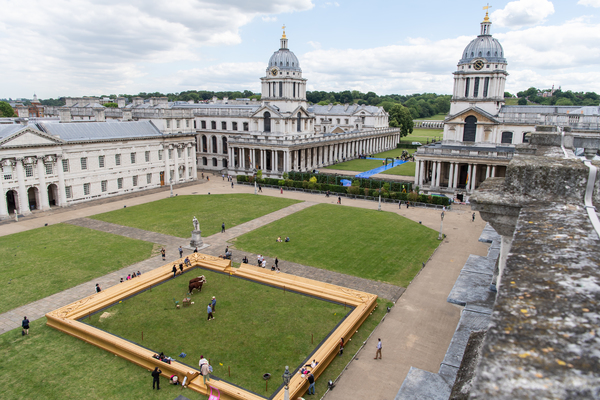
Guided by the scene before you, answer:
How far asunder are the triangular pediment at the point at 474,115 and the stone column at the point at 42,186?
62396mm

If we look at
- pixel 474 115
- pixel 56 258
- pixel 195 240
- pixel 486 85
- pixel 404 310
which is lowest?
pixel 404 310

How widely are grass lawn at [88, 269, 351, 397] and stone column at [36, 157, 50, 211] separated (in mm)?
32496

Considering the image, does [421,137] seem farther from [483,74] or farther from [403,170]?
[483,74]

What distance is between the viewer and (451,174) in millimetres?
65875

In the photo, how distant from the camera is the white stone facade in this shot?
50.7m

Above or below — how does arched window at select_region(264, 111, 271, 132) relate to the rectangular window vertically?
below

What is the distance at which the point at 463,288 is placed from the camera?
619 inches

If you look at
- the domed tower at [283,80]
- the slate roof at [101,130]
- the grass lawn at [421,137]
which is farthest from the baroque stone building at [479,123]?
the grass lawn at [421,137]

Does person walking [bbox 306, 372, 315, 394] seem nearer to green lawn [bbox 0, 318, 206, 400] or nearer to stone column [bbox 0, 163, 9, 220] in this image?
green lawn [bbox 0, 318, 206, 400]

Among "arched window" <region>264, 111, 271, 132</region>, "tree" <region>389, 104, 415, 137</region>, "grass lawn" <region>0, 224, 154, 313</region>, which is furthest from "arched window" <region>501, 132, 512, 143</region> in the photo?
"tree" <region>389, 104, 415, 137</region>

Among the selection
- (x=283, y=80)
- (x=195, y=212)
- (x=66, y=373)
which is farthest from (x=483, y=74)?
(x=66, y=373)

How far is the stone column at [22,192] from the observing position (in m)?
50.5

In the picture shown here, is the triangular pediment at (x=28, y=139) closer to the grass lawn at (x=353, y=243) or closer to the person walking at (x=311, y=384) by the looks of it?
the grass lawn at (x=353, y=243)

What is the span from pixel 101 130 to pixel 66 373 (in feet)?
164
